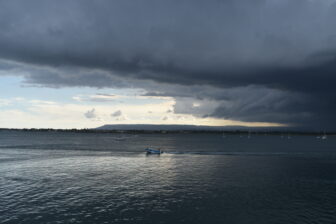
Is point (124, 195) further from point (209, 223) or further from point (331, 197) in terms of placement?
point (331, 197)

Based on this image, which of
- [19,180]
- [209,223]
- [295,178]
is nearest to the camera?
[209,223]

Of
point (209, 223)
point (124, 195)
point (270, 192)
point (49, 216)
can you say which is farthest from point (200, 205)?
point (49, 216)

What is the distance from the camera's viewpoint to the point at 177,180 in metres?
64.1

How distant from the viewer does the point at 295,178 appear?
69438 millimetres

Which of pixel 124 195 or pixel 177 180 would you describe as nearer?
pixel 124 195

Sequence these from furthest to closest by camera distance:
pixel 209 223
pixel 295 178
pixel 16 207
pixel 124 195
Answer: pixel 295 178 → pixel 124 195 → pixel 16 207 → pixel 209 223

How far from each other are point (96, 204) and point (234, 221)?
892 inches

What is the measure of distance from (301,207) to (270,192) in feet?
32.5

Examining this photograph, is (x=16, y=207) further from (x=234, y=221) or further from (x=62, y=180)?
(x=234, y=221)

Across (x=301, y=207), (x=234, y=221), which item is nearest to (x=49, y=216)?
(x=234, y=221)

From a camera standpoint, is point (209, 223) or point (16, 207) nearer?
point (209, 223)

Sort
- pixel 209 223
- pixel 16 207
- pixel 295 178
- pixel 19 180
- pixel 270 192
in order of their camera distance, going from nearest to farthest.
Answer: pixel 209 223 → pixel 16 207 → pixel 270 192 → pixel 19 180 → pixel 295 178

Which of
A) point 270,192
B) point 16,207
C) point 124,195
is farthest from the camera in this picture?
point 270,192

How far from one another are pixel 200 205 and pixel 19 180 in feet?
147
